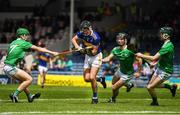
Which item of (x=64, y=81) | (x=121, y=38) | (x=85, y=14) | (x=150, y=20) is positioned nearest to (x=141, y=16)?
(x=150, y=20)

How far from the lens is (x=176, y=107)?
62.2 feet

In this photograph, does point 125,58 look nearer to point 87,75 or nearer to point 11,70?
point 87,75

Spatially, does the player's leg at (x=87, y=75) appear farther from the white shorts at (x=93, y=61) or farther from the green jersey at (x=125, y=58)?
the green jersey at (x=125, y=58)

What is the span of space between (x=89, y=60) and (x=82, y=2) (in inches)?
1232

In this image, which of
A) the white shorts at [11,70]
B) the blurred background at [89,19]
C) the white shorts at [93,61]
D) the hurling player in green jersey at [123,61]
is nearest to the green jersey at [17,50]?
the white shorts at [11,70]

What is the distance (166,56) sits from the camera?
63.8 ft

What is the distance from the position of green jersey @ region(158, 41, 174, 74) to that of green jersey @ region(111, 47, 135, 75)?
1338 millimetres

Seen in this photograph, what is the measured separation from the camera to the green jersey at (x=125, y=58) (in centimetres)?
2081

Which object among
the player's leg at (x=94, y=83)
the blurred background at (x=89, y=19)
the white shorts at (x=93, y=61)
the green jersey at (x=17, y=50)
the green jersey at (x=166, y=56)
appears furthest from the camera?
the blurred background at (x=89, y=19)

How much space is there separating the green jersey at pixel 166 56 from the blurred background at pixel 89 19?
21609 millimetres

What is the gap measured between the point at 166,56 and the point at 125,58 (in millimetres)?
1788

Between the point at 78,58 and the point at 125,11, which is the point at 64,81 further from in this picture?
the point at 125,11

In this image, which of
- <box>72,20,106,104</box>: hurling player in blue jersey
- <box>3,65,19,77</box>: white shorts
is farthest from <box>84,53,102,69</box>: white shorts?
<box>3,65,19,77</box>: white shorts

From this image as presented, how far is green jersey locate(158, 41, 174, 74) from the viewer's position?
19.2 meters
